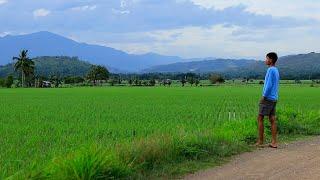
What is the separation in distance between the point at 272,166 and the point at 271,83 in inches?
93.5

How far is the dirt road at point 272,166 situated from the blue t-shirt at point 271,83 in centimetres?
106

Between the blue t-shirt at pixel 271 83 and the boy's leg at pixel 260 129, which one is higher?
the blue t-shirt at pixel 271 83

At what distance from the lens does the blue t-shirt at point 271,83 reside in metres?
9.51

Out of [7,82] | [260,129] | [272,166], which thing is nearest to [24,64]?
[7,82]

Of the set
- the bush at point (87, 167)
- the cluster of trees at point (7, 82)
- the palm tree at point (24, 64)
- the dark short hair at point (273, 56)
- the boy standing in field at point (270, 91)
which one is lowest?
the cluster of trees at point (7, 82)

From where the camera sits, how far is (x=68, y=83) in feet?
369

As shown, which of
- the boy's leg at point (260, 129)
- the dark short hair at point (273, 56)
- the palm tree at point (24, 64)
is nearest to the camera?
the dark short hair at point (273, 56)

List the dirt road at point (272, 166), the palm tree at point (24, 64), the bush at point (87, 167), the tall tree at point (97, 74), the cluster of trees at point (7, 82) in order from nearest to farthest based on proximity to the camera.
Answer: the bush at point (87, 167) → the dirt road at point (272, 166) → the palm tree at point (24, 64) → the cluster of trees at point (7, 82) → the tall tree at point (97, 74)

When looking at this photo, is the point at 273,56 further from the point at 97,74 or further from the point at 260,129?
the point at 97,74

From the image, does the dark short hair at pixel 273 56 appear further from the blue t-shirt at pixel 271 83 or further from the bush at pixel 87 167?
the bush at pixel 87 167

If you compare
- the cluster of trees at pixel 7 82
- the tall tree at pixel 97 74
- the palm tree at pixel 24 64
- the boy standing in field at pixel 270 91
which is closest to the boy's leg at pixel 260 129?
the boy standing in field at pixel 270 91

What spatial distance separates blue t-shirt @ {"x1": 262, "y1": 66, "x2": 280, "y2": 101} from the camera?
9.51 meters

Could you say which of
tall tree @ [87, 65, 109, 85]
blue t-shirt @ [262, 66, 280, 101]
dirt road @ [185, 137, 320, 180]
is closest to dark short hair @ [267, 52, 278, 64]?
blue t-shirt @ [262, 66, 280, 101]

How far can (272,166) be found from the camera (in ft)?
25.2
